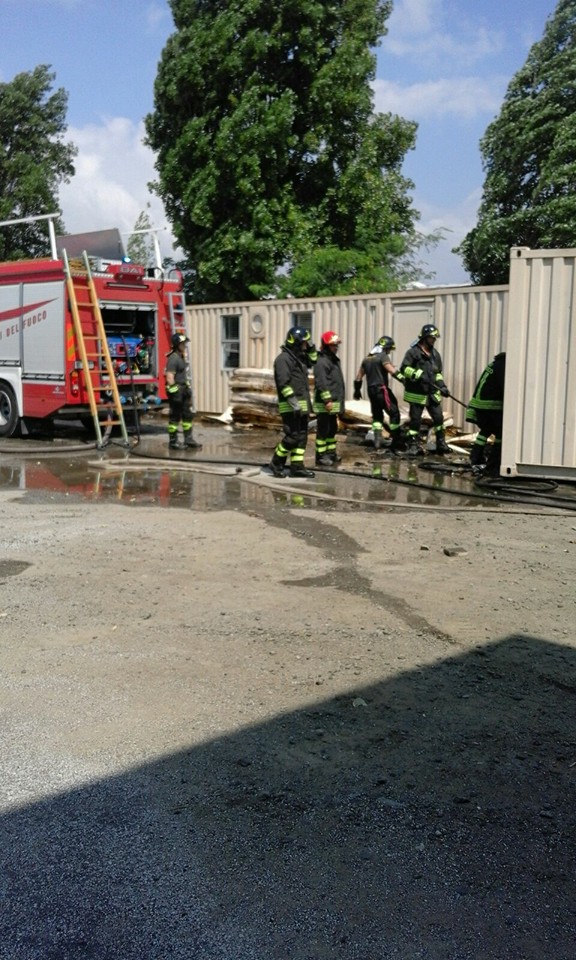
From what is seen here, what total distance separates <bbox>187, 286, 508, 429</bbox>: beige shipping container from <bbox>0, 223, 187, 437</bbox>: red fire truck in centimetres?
287

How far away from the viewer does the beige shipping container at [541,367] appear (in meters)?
10.1

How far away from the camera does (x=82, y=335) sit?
1383cm

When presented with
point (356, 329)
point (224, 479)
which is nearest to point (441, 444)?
point (224, 479)

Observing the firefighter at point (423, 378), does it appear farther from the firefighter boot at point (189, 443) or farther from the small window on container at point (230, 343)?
the small window on container at point (230, 343)

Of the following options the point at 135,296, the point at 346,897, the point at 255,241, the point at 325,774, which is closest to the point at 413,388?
the point at 135,296

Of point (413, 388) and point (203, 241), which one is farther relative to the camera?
point (203, 241)

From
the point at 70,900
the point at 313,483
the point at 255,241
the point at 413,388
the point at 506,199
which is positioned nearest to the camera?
the point at 70,900

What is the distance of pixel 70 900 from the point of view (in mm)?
2828

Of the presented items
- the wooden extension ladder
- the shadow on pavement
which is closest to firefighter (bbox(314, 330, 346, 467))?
the wooden extension ladder

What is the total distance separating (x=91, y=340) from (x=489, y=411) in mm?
6177

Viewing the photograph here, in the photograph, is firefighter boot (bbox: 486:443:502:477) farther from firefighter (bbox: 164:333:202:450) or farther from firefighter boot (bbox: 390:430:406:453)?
firefighter (bbox: 164:333:202:450)

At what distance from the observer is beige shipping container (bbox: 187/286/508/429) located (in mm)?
14016

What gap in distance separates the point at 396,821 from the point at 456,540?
15.6ft

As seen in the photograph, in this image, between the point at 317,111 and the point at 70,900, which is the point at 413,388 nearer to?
the point at 70,900
